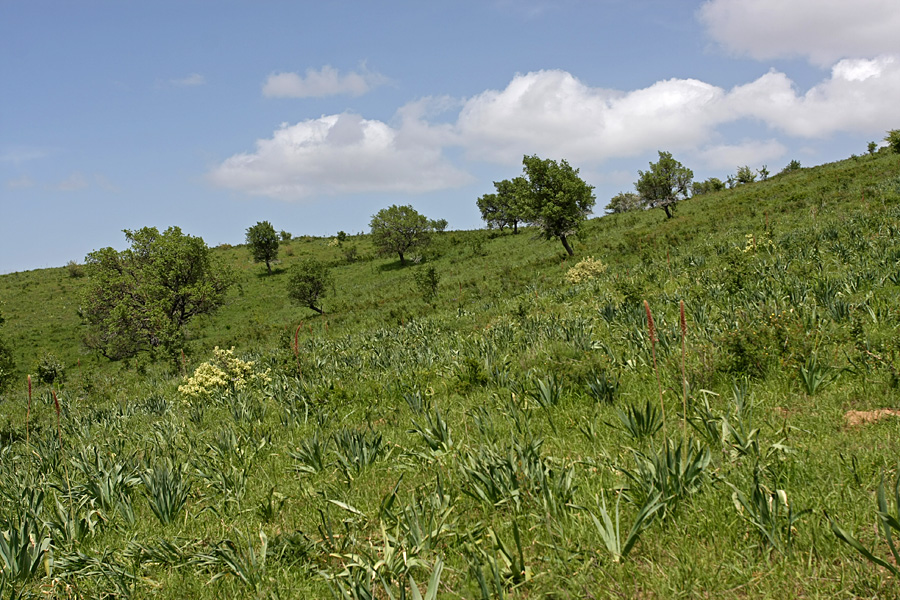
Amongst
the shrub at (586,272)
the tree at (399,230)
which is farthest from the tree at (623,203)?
the shrub at (586,272)

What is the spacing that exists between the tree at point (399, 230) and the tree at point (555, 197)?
22.9 metres

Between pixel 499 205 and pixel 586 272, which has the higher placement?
pixel 499 205

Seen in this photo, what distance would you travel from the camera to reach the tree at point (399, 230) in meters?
53.1

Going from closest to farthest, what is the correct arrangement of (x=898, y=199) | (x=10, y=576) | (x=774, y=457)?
(x=10, y=576) → (x=774, y=457) → (x=898, y=199)

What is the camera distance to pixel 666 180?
42156mm

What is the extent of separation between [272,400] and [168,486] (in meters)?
4.35

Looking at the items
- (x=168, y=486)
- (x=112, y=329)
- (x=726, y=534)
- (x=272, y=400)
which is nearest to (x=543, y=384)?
(x=726, y=534)

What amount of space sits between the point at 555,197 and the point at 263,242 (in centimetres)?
3880

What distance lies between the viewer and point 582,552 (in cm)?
262

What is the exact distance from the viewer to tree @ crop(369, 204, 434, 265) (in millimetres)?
53062

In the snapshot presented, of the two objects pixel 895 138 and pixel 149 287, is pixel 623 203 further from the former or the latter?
pixel 149 287

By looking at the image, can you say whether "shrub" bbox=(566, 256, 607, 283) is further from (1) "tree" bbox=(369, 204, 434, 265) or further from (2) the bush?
(1) "tree" bbox=(369, 204, 434, 265)

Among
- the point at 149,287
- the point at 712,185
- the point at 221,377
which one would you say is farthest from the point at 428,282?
the point at 712,185

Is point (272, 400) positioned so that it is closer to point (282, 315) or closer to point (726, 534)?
point (726, 534)
